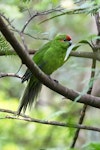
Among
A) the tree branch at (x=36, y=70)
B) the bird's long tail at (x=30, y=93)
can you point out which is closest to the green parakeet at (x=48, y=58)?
the bird's long tail at (x=30, y=93)

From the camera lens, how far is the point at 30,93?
296 cm

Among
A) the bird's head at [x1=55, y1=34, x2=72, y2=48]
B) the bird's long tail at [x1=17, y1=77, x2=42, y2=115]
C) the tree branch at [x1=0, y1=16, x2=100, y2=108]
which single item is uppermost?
the tree branch at [x1=0, y1=16, x2=100, y2=108]

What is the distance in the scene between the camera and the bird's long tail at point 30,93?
283 centimetres

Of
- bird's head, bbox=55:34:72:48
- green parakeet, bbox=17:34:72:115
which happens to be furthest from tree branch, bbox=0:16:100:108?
bird's head, bbox=55:34:72:48

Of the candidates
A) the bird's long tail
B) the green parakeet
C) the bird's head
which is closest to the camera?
the bird's long tail

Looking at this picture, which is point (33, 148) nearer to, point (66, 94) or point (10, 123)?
point (10, 123)

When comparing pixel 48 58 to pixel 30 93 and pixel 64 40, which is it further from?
pixel 30 93

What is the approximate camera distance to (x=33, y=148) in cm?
655

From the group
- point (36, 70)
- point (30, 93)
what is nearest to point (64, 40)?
point (30, 93)

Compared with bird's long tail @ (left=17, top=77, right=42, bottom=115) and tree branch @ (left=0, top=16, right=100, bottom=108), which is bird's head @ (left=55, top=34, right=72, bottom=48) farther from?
tree branch @ (left=0, top=16, right=100, bottom=108)

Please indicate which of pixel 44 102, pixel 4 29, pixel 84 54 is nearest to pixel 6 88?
pixel 44 102

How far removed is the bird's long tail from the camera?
2831mm

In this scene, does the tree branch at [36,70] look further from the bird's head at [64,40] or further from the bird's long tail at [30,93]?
the bird's head at [64,40]

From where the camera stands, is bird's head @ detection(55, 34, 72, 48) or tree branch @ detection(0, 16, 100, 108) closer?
tree branch @ detection(0, 16, 100, 108)
